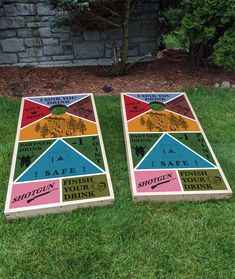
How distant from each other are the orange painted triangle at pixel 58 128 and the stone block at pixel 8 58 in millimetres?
2047

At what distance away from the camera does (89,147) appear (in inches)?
121

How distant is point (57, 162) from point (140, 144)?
0.79m

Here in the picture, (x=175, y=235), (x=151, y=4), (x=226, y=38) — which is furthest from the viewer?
(x=151, y=4)

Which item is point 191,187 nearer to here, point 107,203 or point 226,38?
point 107,203

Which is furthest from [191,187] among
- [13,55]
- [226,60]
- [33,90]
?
[13,55]

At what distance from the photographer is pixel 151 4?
4.82 meters

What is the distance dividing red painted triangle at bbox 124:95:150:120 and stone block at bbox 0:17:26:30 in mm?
2121

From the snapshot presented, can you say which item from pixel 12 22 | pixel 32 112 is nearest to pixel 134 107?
pixel 32 112

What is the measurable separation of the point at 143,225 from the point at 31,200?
886 mm

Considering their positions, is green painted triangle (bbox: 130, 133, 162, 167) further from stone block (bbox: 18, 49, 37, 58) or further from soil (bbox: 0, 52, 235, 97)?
stone block (bbox: 18, 49, 37, 58)

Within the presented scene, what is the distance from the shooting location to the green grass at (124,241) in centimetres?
220

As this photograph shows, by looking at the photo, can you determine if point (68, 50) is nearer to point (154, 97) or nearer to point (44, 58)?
point (44, 58)

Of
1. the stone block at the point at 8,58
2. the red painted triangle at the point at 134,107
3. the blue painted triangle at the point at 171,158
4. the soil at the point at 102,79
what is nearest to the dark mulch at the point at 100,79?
the soil at the point at 102,79

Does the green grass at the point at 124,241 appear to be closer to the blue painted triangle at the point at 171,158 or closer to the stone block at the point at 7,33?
the blue painted triangle at the point at 171,158
